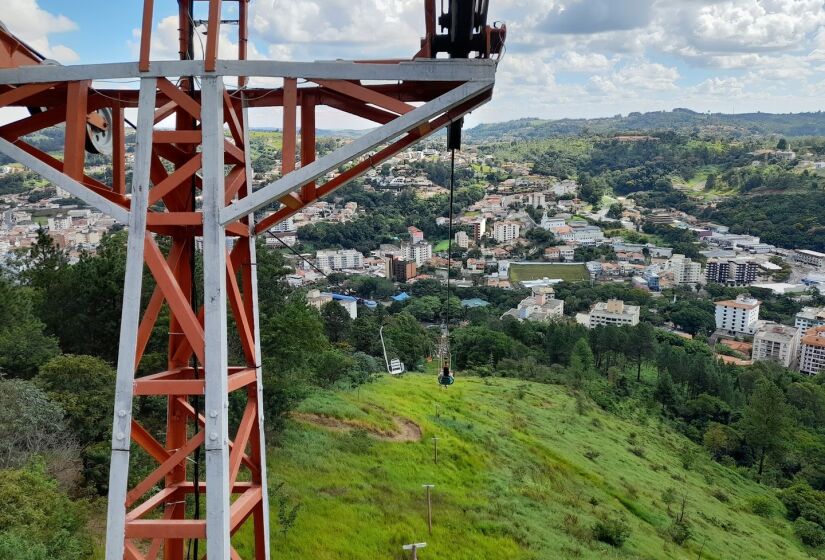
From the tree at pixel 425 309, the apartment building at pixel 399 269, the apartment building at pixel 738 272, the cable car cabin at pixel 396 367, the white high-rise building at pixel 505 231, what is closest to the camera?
the cable car cabin at pixel 396 367

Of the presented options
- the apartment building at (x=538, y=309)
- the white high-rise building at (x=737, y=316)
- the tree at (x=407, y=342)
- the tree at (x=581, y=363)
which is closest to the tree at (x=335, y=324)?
the tree at (x=407, y=342)

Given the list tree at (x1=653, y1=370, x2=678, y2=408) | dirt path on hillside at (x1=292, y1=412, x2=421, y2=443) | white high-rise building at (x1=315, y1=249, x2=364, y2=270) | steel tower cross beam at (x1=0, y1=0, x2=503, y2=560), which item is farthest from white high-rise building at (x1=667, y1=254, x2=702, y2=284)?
steel tower cross beam at (x1=0, y1=0, x2=503, y2=560)

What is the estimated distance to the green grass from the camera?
222ft

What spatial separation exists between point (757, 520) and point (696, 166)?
4334 inches

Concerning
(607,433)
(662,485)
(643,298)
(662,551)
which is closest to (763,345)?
(643,298)

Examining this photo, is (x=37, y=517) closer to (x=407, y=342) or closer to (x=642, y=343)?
(x=407, y=342)

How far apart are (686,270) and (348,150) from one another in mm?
69100

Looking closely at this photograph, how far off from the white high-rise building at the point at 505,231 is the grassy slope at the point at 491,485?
5896 centimetres

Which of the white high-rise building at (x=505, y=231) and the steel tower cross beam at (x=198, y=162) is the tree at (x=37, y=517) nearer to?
the steel tower cross beam at (x=198, y=162)

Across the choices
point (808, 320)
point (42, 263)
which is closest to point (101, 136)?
point (42, 263)

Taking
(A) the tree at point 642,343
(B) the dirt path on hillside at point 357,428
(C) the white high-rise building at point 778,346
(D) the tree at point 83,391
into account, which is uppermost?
(D) the tree at point 83,391

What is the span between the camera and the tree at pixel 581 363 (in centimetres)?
3203

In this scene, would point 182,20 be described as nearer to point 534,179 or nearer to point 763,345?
point 763,345

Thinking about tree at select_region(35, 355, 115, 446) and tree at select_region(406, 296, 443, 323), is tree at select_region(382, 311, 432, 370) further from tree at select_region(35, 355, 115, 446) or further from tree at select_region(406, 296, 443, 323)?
tree at select_region(35, 355, 115, 446)
